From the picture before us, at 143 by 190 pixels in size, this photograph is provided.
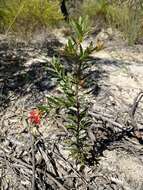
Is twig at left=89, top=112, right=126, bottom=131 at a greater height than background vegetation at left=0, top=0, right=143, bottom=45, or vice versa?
background vegetation at left=0, top=0, right=143, bottom=45

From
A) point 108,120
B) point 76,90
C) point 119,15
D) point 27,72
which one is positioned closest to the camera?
point 76,90

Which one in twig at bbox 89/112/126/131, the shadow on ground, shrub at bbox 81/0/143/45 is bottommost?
twig at bbox 89/112/126/131

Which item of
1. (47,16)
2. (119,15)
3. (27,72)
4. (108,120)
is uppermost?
(47,16)

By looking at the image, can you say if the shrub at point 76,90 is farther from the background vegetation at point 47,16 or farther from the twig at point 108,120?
the background vegetation at point 47,16

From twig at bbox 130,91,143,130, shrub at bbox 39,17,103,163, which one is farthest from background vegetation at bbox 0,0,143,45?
shrub at bbox 39,17,103,163

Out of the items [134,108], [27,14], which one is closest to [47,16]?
[27,14]

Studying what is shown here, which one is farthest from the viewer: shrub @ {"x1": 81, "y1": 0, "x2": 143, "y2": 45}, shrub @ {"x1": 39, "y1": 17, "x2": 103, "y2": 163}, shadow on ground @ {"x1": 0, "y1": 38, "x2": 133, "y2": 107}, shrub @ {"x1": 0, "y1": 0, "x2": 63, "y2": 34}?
shrub @ {"x1": 81, "y1": 0, "x2": 143, "y2": 45}

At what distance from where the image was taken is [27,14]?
24.7 feet

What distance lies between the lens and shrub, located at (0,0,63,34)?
745 centimetres

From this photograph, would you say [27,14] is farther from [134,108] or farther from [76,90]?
[76,90]

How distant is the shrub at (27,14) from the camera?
745 centimetres

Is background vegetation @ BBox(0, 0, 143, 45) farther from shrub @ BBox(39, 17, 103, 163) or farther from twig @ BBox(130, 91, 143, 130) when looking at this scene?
shrub @ BBox(39, 17, 103, 163)

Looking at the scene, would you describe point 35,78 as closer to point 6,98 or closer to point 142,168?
point 6,98

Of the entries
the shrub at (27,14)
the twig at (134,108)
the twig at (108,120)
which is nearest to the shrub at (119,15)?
the shrub at (27,14)
